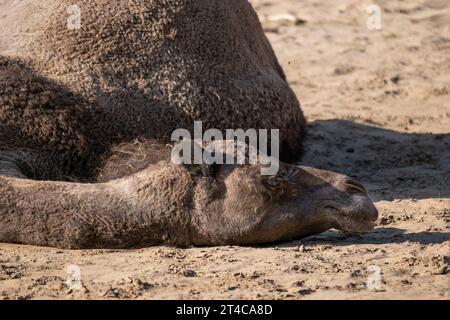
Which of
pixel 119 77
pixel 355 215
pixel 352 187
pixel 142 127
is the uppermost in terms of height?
pixel 119 77

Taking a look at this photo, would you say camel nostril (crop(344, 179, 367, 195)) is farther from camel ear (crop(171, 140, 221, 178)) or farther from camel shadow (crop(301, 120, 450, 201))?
camel shadow (crop(301, 120, 450, 201))

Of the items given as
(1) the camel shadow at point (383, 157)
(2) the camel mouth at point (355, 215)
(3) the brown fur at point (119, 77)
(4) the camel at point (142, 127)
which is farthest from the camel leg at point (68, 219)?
(1) the camel shadow at point (383, 157)

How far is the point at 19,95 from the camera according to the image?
5.57 metres

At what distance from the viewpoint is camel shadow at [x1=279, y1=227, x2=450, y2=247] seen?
206 inches

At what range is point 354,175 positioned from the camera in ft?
23.3

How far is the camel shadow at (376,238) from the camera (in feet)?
17.1

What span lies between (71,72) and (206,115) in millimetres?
804

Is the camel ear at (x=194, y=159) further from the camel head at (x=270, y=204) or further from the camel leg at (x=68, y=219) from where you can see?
the camel leg at (x=68, y=219)

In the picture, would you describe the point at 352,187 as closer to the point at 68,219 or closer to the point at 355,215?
the point at 355,215

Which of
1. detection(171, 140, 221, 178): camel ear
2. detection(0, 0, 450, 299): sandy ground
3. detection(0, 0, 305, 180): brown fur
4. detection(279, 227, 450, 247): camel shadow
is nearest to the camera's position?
detection(0, 0, 450, 299): sandy ground

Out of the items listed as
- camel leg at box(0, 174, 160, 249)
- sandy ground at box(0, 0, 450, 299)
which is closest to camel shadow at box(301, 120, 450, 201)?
sandy ground at box(0, 0, 450, 299)

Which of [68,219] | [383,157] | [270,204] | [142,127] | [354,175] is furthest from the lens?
[383,157]

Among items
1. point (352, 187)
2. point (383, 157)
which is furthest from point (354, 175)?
point (352, 187)

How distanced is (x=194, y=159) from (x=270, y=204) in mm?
416
